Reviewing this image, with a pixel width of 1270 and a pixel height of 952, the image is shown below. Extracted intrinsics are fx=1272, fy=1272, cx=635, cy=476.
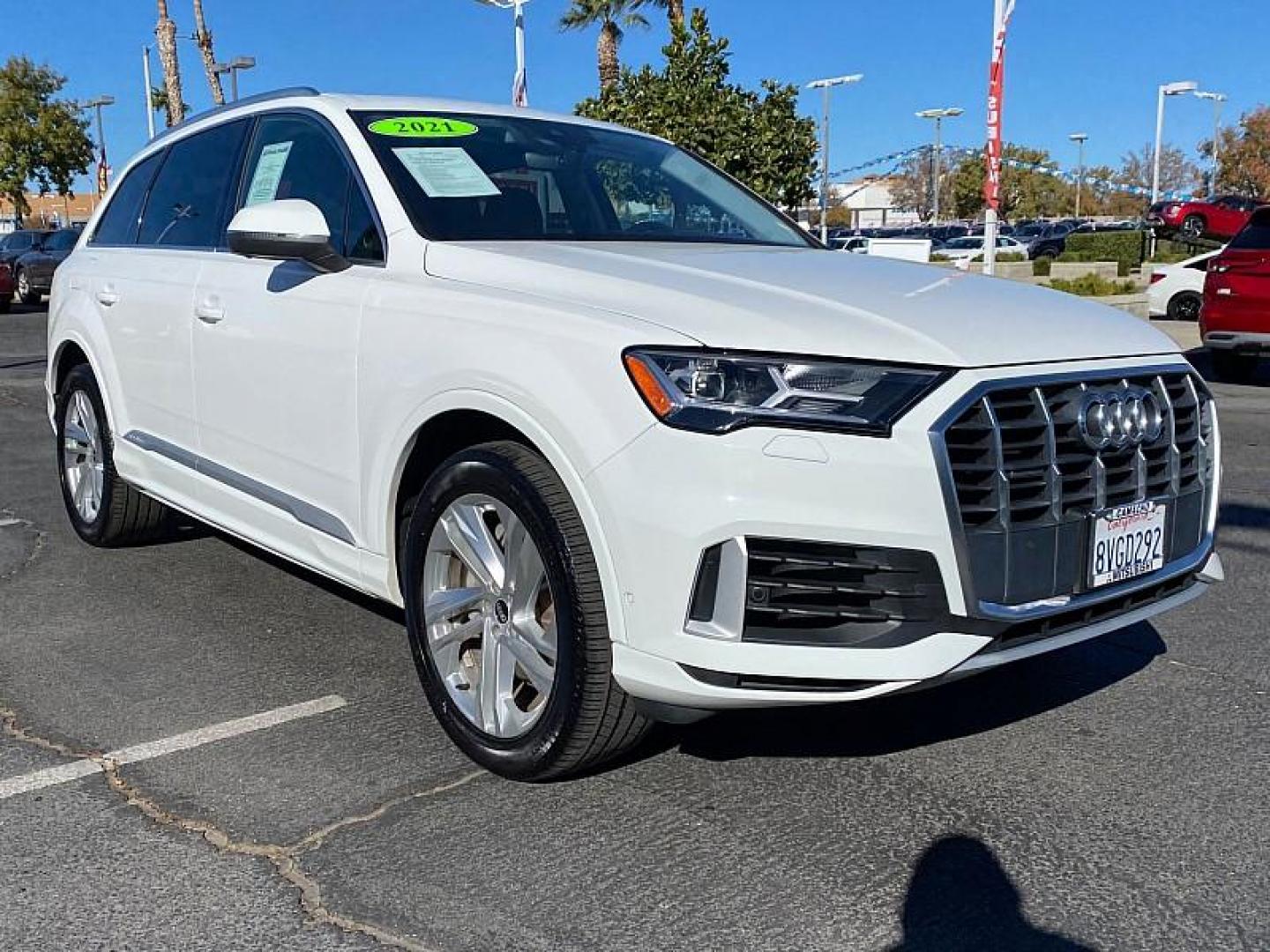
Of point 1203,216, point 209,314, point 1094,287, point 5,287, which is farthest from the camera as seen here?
point 5,287

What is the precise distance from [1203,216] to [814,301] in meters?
23.1

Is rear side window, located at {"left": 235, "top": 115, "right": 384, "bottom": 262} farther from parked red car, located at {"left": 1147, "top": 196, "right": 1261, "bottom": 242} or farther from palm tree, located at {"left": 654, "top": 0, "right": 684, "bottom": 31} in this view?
palm tree, located at {"left": 654, "top": 0, "right": 684, "bottom": 31}

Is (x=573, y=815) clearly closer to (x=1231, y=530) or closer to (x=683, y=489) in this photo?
(x=683, y=489)

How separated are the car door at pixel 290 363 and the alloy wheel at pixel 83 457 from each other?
136cm

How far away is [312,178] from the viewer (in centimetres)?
413

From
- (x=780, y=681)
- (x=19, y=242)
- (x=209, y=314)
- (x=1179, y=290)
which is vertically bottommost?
(x=780, y=681)

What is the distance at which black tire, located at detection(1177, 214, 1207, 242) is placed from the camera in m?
19.3

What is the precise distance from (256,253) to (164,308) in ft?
3.71

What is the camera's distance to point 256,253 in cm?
373

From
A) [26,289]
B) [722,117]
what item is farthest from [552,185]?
[26,289]

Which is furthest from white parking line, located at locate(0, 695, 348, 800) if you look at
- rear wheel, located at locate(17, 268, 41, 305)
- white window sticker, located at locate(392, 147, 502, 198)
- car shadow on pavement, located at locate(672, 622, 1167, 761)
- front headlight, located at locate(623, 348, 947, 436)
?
rear wheel, located at locate(17, 268, 41, 305)

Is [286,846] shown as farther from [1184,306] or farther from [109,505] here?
[1184,306]

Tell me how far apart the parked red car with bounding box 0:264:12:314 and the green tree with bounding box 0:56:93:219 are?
26267mm

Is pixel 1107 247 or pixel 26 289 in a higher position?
pixel 1107 247
